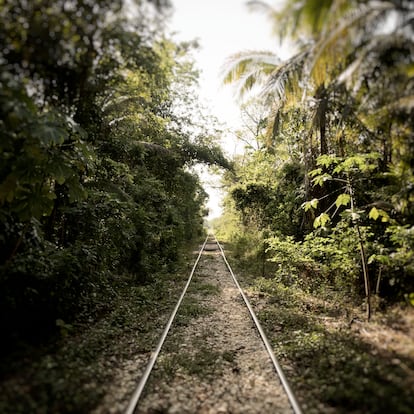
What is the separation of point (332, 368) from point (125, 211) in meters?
6.78

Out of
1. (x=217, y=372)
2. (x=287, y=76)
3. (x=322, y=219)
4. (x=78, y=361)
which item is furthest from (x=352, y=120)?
(x=78, y=361)

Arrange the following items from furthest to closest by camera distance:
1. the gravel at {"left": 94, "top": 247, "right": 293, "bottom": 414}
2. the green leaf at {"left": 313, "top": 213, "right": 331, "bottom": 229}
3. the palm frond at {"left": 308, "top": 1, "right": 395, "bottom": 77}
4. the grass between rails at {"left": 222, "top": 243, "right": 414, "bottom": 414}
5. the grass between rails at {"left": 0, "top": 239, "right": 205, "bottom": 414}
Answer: the green leaf at {"left": 313, "top": 213, "right": 331, "bottom": 229} < the palm frond at {"left": 308, "top": 1, "right": 395, "bottom": 77} < the gravel at {"left": 94, "top": 247, "right": 293, "bottom": 414} < the grass between rails at {"left": 222, "top": 243, "right": 414, "bottom": 414} < the grass between rails at {"left": 0, "top": 239, "right": 205, "bottom": 414}

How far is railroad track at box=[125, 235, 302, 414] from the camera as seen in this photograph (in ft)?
13.0

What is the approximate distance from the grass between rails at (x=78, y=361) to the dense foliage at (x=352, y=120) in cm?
449

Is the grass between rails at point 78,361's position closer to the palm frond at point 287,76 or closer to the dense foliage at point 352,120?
the dense foliage at point 352,120

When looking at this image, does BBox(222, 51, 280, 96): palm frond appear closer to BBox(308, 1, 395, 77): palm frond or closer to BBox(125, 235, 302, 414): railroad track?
BBox(308, 1, 395, 77): palm frond

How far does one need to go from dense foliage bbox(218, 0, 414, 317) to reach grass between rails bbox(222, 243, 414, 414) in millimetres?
603

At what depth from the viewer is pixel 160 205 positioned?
15.6 m

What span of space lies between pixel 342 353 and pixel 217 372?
1983 mm

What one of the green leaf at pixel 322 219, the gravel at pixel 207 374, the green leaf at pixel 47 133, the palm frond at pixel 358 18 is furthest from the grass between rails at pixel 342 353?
the green leaf at pixel 47 133

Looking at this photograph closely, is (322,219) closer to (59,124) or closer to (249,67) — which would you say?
(249,67)

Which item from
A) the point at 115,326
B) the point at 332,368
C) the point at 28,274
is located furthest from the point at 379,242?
the point at 28,274

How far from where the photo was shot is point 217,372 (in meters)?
4.87

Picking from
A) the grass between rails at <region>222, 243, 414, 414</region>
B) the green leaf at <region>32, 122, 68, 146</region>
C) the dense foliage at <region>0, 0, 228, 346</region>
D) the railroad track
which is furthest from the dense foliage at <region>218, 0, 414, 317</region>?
the green leaf at <region>32, 122, 68, 146</region>
